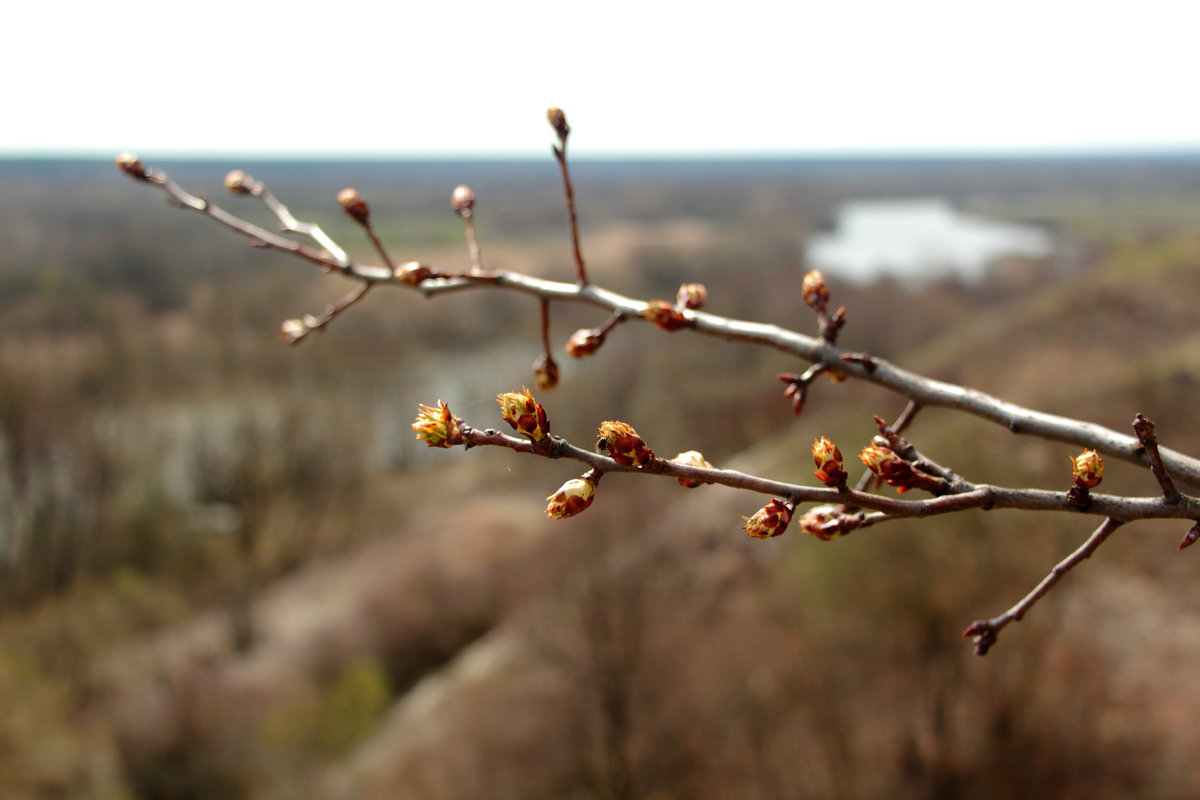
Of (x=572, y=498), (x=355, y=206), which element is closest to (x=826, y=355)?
(x=572, y=498)

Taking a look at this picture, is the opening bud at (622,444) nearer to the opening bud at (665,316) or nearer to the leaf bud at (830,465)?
the leaf bud at (830,465)

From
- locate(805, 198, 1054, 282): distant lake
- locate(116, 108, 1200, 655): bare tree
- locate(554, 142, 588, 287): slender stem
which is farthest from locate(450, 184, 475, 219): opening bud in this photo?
locate(805, 198, 1054, 282): distant lake

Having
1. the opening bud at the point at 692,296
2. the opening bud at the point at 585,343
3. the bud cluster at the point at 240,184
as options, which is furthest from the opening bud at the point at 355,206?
the opening bud at the point at 692,296

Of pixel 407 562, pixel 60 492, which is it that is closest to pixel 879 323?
pixel 407 562

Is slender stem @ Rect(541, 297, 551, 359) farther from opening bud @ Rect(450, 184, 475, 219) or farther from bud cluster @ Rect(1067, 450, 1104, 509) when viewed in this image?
bud cluster @ Rect(1067, 450, 1104, 509)

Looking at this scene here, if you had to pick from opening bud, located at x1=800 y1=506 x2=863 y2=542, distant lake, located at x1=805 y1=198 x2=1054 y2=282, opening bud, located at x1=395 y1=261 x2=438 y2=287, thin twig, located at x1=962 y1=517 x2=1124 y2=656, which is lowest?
distant lake, located at x1=805 y1=198 x2=1054 y2=282

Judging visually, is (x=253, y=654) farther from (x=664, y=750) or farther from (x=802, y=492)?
(x=802, y=492)
